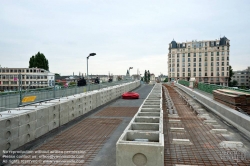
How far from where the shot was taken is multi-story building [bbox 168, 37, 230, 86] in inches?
4550

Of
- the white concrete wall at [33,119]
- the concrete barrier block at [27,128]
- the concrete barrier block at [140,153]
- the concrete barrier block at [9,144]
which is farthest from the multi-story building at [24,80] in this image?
the concrete barrier block at [140,153]

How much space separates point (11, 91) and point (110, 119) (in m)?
5.72

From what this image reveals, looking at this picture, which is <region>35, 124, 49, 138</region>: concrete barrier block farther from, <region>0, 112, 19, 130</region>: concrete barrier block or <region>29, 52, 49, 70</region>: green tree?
<region>29, 52, 49, 70</region>: green tree

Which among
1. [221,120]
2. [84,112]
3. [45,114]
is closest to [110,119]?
[84,112]

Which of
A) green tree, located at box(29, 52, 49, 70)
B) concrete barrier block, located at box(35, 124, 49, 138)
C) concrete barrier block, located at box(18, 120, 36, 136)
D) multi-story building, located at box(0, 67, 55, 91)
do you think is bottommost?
concrete barrier block, located at box(35, 124, 49, 138)

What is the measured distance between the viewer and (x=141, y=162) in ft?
15.6

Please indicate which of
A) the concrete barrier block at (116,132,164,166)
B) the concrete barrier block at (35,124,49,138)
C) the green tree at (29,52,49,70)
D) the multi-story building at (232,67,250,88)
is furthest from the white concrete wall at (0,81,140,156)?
the multi-story building at (232,67,250,88)

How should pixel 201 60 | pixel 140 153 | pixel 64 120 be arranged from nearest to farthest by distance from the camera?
pixel 140 153
pixel 64 120
pixel 201 60

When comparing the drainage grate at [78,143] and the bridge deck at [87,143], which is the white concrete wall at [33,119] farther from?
the drainage grate at [78,143]

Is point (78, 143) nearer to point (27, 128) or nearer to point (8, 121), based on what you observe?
point (27, 128)

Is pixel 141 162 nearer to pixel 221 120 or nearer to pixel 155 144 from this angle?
Answer: pixel 155 144

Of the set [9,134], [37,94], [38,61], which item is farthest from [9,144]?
[38,61]

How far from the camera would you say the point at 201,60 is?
391 ft

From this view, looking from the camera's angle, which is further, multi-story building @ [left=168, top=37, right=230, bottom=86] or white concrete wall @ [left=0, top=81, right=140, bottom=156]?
multi-story building @ [left=168, top=37, right=230, bottom=86]
